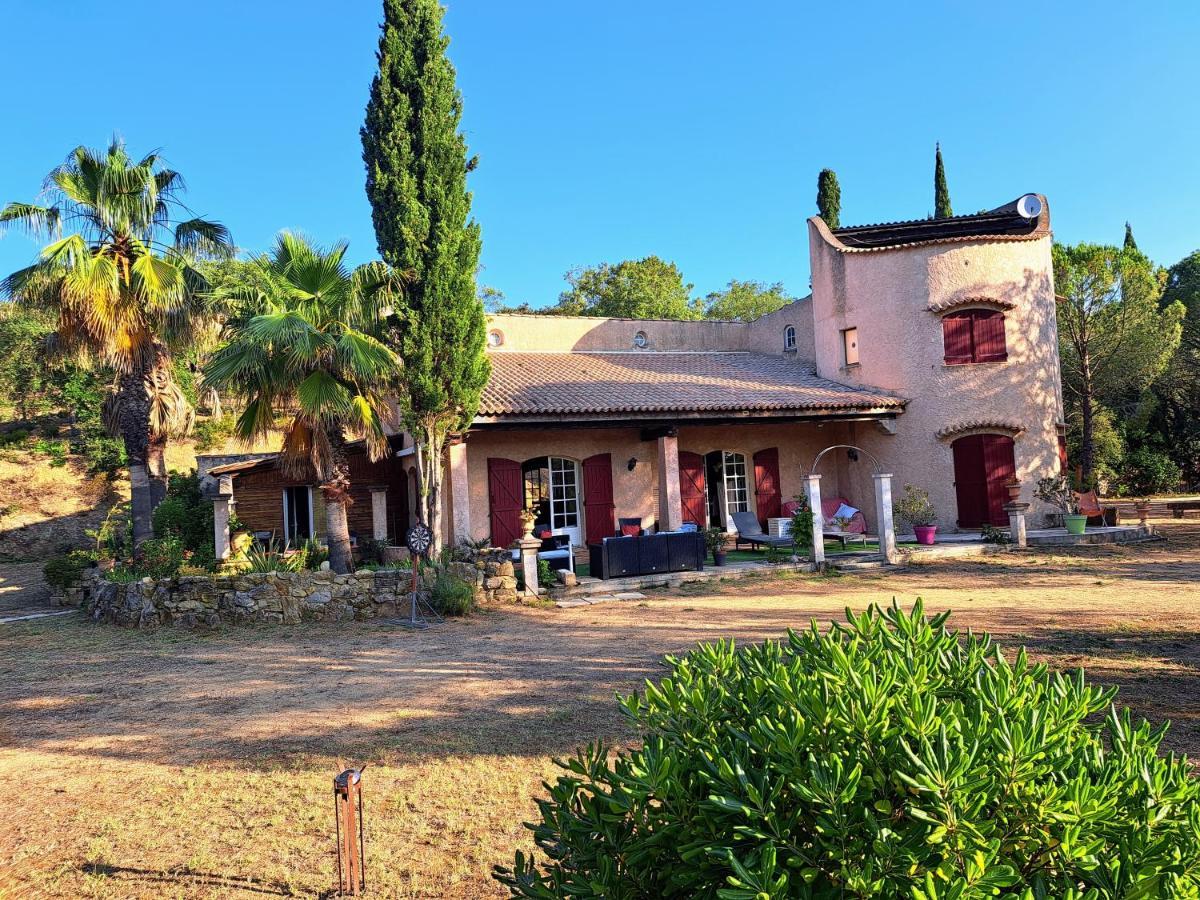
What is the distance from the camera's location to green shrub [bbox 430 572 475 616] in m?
10.3

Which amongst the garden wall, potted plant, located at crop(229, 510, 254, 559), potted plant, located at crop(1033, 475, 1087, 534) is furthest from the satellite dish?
potted plant, located at crop(229, 510, 254, 559)

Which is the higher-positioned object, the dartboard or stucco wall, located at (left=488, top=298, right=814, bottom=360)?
stucco wall, located at (left=488, top=298, right=814, bottom=360)

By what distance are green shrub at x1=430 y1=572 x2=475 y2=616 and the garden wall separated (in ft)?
1.32

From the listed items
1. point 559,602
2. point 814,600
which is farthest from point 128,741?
point 814,600

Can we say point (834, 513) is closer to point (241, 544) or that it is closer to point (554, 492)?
point (554, 492)

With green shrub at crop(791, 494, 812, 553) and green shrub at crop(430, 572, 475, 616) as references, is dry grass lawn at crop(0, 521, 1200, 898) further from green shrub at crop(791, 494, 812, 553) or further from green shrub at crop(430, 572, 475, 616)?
green shrub at crop(791, 494, 812, 553)

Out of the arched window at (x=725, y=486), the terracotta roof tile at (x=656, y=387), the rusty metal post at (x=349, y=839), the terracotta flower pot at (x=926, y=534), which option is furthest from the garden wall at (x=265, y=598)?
the terracotta flower pot at (x=926, y=534)

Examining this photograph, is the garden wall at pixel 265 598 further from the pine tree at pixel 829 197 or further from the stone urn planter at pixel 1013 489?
the pine tree at pixel 829 197

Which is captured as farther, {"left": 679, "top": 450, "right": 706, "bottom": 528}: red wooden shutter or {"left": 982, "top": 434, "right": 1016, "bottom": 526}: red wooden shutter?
{"left": 679, "top": 450, "right": 706, "bottom": 528}: red wooden shutter

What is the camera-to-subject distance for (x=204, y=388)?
1080 centimetres

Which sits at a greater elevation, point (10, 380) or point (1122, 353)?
point (10, 380)

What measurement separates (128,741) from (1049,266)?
1945 centimetres

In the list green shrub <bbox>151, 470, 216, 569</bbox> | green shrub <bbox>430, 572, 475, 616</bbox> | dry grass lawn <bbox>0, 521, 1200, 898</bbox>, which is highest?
green shrub <bbox>151, 470, 216, 569</bbox>

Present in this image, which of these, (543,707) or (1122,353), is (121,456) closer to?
(543,707)
